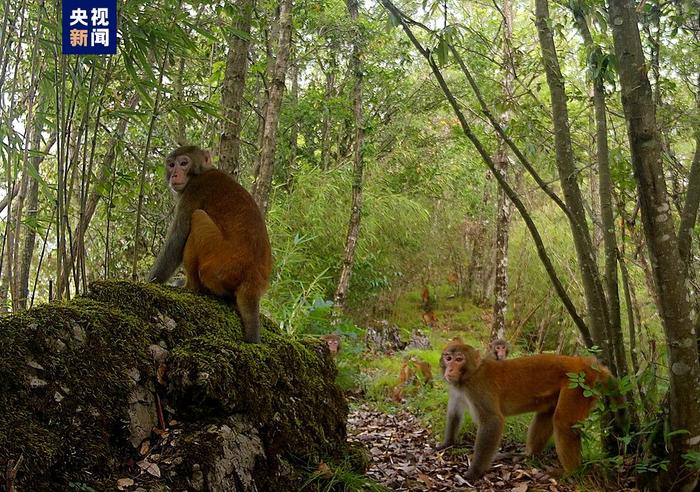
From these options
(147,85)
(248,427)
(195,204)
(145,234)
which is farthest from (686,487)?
(145,234)

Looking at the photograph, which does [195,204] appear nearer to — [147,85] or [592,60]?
[147,85]

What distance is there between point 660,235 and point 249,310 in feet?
8.40

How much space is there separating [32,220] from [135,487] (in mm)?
2775

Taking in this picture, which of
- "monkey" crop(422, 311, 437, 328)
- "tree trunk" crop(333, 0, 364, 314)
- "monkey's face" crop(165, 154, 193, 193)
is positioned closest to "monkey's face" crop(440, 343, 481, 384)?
"monkey's face" crop(165, 154, 193, 193)

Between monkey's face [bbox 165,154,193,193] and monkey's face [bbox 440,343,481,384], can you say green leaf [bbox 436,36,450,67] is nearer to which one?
monkey's face [bbox 165,154,193,193]

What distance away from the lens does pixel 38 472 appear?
2441 mm

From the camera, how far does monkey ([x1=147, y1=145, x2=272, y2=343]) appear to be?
4.23 metres

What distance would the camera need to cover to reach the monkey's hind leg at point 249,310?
4.06 metres

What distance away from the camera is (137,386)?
310 cm

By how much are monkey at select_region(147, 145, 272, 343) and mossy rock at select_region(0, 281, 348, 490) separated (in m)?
0.15

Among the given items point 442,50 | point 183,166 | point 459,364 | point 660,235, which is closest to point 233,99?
point 183,166

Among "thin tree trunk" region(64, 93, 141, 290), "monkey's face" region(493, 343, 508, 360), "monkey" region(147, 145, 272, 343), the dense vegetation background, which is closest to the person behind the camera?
"thin tree trunk" region(64, 93, 141, 290)

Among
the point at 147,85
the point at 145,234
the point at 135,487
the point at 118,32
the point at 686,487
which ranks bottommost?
the point at 686,487

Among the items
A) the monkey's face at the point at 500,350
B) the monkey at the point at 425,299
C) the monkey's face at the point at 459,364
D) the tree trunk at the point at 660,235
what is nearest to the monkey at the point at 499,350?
the monkey's face at the point at 500,350
